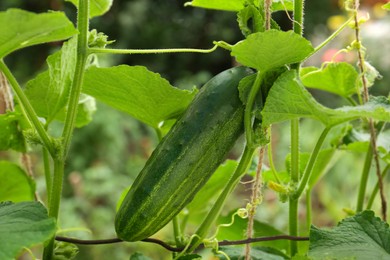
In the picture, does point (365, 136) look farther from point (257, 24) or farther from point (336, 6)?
point (336, 6)

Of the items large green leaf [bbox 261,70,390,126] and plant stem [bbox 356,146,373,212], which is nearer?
large green leaf [bbox 261,70,390,126]

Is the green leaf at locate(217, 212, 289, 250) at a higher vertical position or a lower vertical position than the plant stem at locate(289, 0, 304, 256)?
lower

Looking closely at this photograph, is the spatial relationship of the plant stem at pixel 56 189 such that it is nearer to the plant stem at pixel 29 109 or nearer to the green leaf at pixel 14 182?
the plant stem at pixel 29 109

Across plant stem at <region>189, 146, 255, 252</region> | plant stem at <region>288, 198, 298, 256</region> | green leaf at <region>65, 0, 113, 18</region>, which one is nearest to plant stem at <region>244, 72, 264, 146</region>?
plant stem at <region>189, 146, 255, 252</region>

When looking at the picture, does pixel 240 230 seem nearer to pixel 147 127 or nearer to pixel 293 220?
pixel 293 220

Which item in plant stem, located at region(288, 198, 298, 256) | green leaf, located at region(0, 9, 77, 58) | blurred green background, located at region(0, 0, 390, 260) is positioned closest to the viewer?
green leaf, located at region(0, 9, 77, 58)

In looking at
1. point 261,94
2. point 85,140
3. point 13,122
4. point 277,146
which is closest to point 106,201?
point 85,140

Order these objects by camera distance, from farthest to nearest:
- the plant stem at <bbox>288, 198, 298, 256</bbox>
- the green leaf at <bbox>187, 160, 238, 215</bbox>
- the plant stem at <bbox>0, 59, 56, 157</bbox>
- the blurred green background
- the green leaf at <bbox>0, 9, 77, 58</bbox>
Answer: the blurred green background
the green leaf at <bbox>187, 160, 238, 215</bbox>
the plant stem at <bbox>288, 198, 298, 256</bbox>
the plant stem at <bbox>0, 59, 56, 157</bbox>
the green leaf at <bbox>0, 9, 77, 58</bbox>

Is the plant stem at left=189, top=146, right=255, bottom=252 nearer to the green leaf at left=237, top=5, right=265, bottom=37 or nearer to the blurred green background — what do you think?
the green leaf at left=237, top=5, right=265, bottom=37
